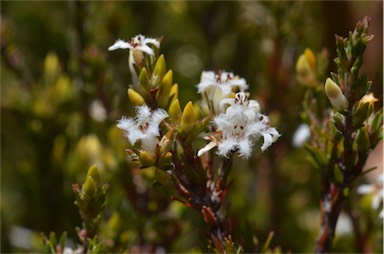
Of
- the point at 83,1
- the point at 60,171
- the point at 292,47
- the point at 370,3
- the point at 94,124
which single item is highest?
the point at 370,3

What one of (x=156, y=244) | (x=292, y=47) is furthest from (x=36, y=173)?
(x=292, y=47)

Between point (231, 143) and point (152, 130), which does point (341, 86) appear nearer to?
point (231, 143)

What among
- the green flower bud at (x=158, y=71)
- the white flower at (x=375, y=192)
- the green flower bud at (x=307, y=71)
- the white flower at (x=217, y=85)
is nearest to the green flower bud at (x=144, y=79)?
the green flower bud at (x=158, y=71)

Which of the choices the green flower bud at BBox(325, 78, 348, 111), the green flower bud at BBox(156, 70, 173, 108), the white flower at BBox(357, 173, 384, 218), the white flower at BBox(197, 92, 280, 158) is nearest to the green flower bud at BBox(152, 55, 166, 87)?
the green flower bud at BBox(156, 70, 173, 108)

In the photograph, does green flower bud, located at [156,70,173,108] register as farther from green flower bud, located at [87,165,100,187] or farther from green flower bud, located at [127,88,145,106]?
green flower bud, located at [87,165,100,187]

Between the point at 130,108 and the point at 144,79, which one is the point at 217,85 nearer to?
the point at 144,79
